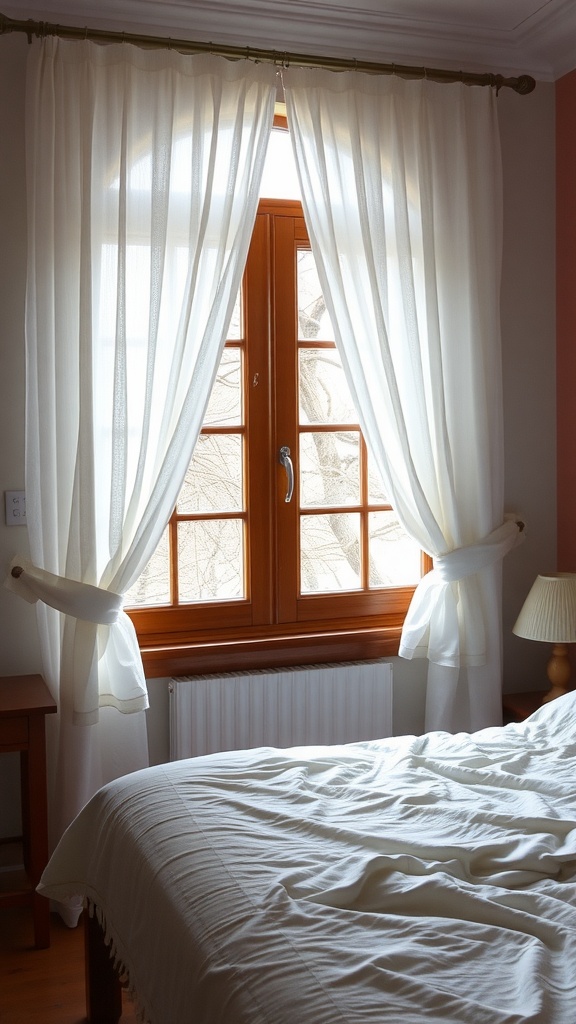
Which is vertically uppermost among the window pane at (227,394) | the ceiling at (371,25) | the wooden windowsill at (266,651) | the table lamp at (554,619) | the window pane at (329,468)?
the ceiling at (371,25)

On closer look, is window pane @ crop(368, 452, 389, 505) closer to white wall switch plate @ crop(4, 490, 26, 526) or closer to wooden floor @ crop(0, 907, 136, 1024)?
white wall switch plate @ crop(4, 490, 26, 526)

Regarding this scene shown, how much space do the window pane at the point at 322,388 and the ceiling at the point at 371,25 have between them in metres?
1.06

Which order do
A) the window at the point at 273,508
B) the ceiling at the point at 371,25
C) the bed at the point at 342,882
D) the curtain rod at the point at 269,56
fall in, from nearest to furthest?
the bed at the point at 342,882 → the curtain rod at the point at 269,56 → the ceiling at the point at 371,25 → the window at the point at 273,508

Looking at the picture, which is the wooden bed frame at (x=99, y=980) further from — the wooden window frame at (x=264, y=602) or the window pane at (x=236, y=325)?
the window pane at (x=236, y=325)

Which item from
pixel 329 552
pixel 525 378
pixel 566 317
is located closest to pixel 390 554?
pixel 329 552

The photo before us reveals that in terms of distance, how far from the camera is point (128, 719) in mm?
3199

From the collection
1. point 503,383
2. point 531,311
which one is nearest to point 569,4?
point 531,311

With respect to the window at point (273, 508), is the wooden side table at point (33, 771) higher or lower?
lower

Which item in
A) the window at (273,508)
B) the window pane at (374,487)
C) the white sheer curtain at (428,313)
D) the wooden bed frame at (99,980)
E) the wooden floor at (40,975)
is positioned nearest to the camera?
the wooden bed frame at (99,980)

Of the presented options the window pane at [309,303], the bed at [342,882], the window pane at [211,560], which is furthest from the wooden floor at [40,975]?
the window pane at [309,303]

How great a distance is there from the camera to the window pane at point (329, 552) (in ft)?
12.1

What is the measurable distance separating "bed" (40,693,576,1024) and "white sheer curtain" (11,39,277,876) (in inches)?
32.1

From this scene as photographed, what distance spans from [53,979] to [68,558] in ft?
4.00

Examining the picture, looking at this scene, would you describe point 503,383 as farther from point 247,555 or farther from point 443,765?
point 443,765
